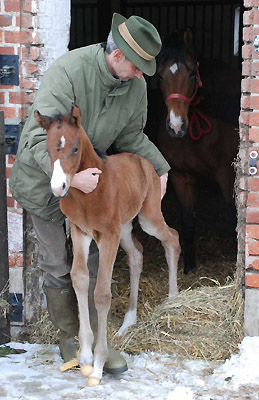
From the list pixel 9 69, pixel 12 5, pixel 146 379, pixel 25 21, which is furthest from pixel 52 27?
pixel 146 379

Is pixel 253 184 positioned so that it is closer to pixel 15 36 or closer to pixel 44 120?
pixel 44 120

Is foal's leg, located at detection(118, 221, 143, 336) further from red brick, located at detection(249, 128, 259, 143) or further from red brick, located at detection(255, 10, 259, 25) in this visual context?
red brick, located at detection(255, 10, 259, 25)

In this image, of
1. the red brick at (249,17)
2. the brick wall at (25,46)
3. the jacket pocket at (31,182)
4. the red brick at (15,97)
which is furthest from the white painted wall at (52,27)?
the red brick at (249,17)

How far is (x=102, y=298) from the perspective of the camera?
3.80m

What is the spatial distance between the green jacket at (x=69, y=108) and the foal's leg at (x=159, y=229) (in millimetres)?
560

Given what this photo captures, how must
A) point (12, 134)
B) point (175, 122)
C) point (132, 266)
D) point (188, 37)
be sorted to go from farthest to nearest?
point (188, 37), point (175, 122), point (132, 266), point (12, 134)

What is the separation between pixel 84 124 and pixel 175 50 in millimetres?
1948

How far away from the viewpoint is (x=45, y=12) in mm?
4332

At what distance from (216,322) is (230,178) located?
6.19ft

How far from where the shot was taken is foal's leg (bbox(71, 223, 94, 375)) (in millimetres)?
3803

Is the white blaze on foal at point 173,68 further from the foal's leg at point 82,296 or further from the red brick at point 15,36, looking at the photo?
the foal's leg at point 82,296

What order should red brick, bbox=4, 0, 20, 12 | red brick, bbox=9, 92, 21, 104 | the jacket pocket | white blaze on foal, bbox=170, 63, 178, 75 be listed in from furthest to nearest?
white blaze on foal, bbox=170, 63, 178, 75 → red brick, bbox=9, 92, 21, 104 → red brick, bbox=4, 0, 20, 12 → the jacket pocket

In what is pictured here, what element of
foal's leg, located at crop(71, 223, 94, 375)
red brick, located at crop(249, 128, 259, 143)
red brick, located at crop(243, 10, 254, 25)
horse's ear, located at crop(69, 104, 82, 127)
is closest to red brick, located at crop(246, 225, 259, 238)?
red brick, located at crop(249, 128, 259, 143)

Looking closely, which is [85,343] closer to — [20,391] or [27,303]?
[20,391]
